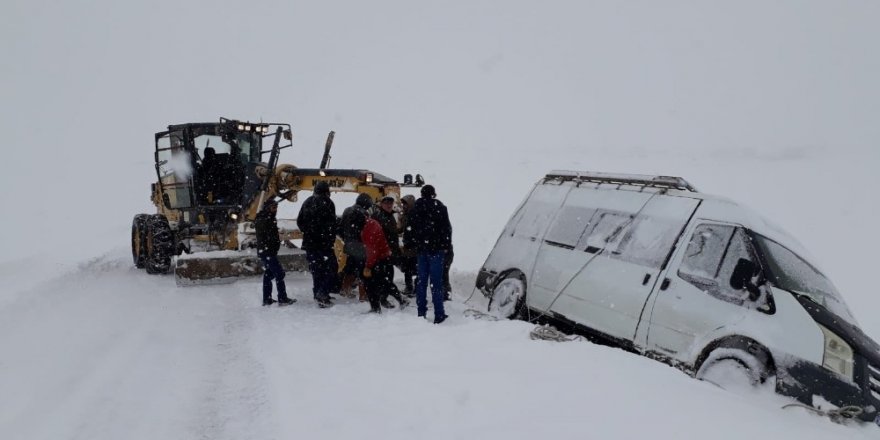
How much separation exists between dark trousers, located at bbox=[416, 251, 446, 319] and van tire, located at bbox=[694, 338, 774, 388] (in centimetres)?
321

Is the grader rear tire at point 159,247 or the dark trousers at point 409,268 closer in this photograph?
the dark trousers at point 409,268

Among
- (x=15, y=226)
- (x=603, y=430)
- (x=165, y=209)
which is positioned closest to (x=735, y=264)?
(x=603, y=430)

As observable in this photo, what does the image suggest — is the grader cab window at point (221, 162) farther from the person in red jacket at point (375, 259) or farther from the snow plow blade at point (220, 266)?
the person in red jacket at point (375, 259)

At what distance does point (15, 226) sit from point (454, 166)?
19.5 metres

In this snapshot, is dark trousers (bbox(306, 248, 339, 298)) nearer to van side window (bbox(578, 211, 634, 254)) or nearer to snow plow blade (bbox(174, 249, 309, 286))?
snow plow blade (bbox(174, 249, 309, 286))

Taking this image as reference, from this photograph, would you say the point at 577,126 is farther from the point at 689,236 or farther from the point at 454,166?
the point at 689,236

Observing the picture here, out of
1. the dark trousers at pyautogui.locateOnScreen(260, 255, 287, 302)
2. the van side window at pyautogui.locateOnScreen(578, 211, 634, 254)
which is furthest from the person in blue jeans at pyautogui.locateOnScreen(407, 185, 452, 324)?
the dark trousers at pyautogui.locateOnScreen(260, 255, 287, 302)

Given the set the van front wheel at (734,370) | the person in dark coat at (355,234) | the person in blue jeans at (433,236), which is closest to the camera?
the van front wheel at (734,370)

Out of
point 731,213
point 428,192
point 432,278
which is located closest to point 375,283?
point 432,278

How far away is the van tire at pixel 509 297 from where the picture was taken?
8.27 m

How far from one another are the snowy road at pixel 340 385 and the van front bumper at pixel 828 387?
0.15 meters

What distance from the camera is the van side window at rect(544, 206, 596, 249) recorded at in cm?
785

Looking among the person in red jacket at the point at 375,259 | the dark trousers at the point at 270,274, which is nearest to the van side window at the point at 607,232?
the person in red jacket at the point at 375,259

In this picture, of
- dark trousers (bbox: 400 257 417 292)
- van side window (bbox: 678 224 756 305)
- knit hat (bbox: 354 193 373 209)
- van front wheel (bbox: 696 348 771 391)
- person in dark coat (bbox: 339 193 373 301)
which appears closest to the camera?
van front wheel (bbox: 696 348 771 391)
